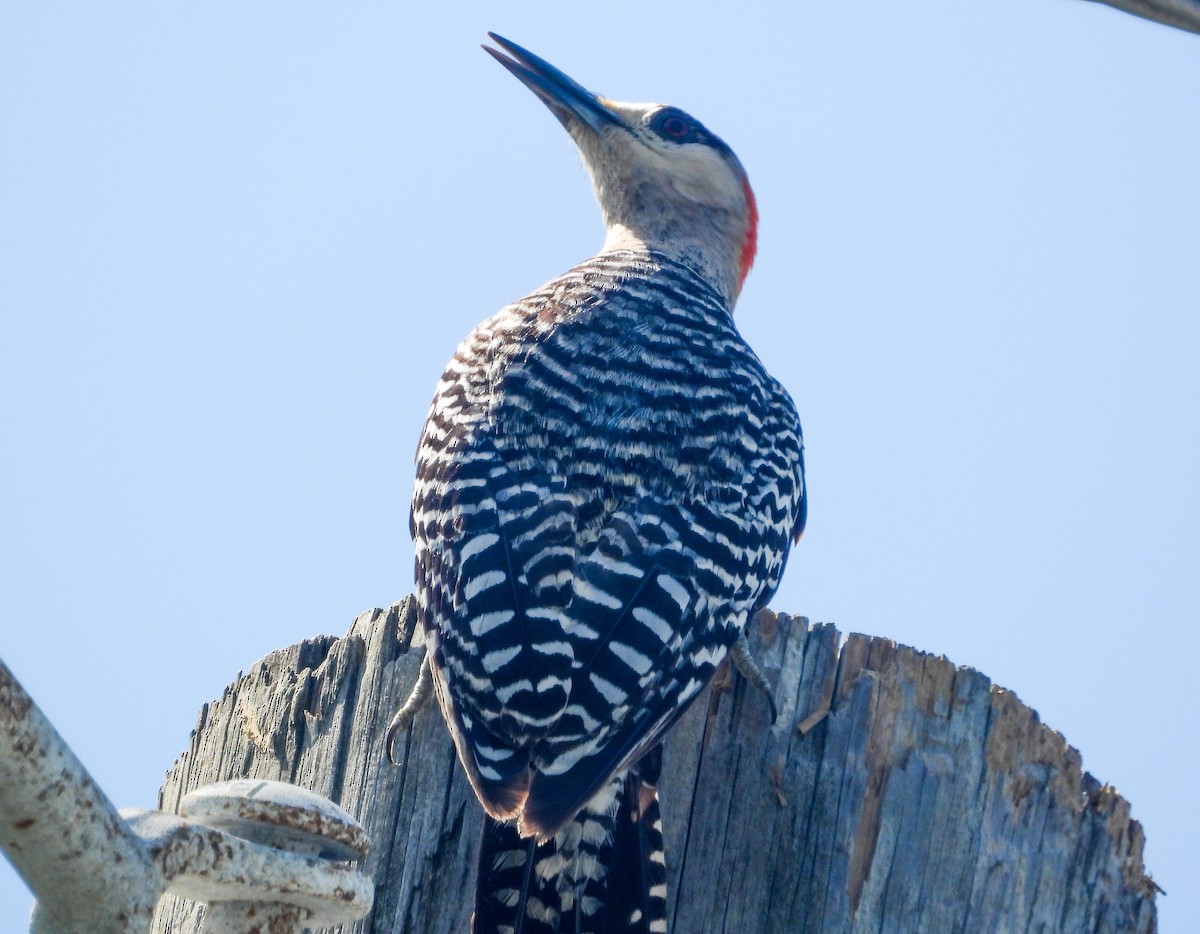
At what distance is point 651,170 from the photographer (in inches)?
315

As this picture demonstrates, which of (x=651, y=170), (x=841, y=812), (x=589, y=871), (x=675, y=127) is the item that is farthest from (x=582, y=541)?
(x=675, y=127)

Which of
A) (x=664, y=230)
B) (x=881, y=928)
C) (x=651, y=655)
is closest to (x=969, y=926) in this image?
(x=881, y=928)

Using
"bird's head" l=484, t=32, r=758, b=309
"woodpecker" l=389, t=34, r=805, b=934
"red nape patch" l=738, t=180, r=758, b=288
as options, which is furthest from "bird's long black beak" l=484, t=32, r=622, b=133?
"woodpecker" l=389, t=34, r=805, b=934

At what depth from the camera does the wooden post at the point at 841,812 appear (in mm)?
3947

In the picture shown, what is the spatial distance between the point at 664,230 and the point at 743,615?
3648 millimetres

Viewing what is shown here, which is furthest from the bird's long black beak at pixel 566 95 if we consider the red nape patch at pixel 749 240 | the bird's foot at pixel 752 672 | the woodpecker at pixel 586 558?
the bird's foot at pixel 752 672

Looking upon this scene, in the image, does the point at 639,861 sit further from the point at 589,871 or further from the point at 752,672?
the point at 752,672

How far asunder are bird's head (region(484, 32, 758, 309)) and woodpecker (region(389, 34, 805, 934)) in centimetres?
170

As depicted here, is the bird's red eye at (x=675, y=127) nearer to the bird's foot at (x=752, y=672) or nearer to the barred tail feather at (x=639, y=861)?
the bird's foot at (x=752, y=672)

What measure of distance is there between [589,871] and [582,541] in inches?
36.7

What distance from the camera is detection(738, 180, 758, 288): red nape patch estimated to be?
27.4 feet

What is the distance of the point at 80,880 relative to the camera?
2098 millimetres

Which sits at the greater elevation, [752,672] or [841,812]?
[752,672]

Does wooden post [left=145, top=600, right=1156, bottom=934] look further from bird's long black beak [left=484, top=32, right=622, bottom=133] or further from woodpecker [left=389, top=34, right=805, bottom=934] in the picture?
bird's long black beak [left=484, top=32, right=622, bottom=133]
